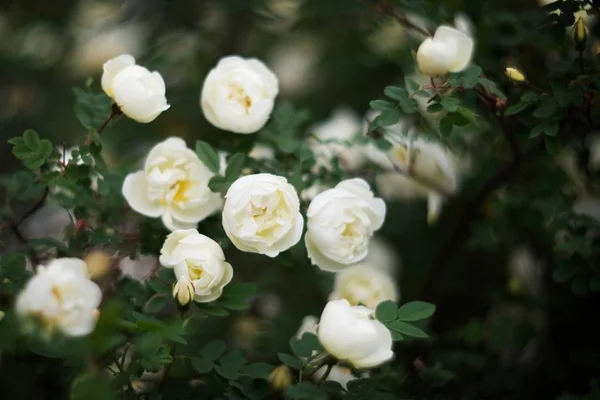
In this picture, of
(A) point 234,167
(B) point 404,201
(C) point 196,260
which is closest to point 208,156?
(A) point 234,167

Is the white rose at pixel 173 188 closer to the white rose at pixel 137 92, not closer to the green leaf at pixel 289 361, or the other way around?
the white rose at pixel 137 92

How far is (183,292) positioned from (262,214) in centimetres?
12

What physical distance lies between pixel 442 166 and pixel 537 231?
0.77ft

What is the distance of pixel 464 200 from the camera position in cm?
109

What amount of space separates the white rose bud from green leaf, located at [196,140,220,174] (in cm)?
17

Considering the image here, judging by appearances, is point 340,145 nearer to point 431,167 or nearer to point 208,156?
point 431,167

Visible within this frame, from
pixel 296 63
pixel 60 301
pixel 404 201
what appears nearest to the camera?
pixel 60 301

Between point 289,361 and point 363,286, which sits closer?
point 289,361

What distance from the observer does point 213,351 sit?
2.41 ft

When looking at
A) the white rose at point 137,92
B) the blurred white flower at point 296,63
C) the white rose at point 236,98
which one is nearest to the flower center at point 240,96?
the white rose at point 236,98

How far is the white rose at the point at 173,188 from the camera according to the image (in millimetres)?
771

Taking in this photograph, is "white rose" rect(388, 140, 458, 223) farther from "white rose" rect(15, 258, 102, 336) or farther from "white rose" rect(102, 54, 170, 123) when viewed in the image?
"white rose" rect(15, 258, 102, 336)

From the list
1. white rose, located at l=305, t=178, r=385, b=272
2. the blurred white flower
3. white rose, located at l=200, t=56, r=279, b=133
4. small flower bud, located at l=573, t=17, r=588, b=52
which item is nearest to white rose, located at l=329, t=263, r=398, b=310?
white rose, located at l=305, t=178, r=385, b=272

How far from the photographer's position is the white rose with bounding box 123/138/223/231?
0.77 m
